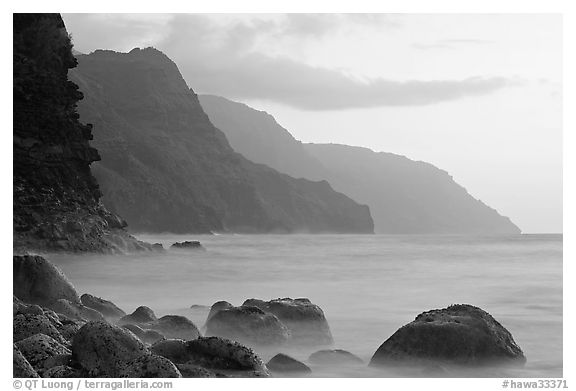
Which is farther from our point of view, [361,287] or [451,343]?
[361,287]

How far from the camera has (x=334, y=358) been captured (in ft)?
27.9

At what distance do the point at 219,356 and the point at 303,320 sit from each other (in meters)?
3.04

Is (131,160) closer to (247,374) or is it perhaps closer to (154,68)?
(154,68)

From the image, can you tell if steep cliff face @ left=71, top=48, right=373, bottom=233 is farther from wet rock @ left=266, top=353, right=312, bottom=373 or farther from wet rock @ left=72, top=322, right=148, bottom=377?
wet rock @ left=72, top=322, right=148, bottom=377

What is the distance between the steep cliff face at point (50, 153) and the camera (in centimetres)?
2219

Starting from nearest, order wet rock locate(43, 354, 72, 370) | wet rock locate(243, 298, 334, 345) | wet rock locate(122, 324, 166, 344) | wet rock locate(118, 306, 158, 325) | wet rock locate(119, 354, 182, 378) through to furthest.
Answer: wet rock locate(119, 354, 182, 378) → wet rock locate(43, 354, 72, 370) → wet rock locate(122, 324, 166, 344) → wet rock locate(243, 298, 334, 345) → wet rock locate(118, 306, 158, 325)

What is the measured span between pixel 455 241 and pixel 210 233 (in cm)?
2841

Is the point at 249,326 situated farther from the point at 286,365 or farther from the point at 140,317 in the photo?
the point at 140,317

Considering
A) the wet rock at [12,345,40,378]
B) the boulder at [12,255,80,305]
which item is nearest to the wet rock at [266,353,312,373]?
the wet rock at [12,345,40,378]

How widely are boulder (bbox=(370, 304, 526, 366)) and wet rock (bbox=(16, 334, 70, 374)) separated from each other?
344 cm

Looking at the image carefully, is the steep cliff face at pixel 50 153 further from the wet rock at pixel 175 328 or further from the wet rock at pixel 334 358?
the wet rock at pixel 334 358

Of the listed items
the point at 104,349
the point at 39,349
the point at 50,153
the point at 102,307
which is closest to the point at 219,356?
the point at 104,349

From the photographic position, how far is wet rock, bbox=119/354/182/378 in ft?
20.4

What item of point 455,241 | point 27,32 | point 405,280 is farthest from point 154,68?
point 405,280
